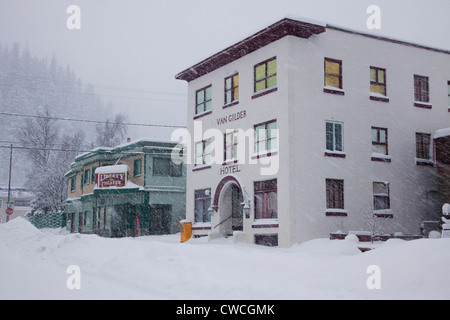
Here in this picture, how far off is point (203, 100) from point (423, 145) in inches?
506

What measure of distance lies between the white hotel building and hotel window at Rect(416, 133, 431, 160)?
57 millimetres

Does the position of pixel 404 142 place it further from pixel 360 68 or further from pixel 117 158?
pixel 117 158

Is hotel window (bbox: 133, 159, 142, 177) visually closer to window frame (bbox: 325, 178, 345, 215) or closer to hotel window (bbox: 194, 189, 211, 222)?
hotel window (bbox: 194, 189, 211, 222)

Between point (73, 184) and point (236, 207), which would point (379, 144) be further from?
point (73, 184)

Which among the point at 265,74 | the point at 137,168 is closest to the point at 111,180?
the point at 137,168

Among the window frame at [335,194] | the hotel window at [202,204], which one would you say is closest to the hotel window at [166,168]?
the hotel window at [202,204]

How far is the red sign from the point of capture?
3872cm

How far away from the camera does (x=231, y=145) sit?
27203mm

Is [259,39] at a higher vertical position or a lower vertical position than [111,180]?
higher

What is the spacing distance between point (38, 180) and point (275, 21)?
42.6m

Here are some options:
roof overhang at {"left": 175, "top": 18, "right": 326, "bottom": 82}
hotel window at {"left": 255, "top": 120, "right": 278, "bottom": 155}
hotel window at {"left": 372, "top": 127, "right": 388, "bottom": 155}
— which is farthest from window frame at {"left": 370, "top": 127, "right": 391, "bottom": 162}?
roof overhang at {"left": 175, "top": 18, "right": 326, "bottom": 82}

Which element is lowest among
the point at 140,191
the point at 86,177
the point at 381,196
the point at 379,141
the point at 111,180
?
the point at 381,196

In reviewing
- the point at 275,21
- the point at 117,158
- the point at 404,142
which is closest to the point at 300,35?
the point at 275,21

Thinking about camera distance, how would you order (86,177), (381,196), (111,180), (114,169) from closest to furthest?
(381,196) < (111,180) < (114,169) < (86,177)
